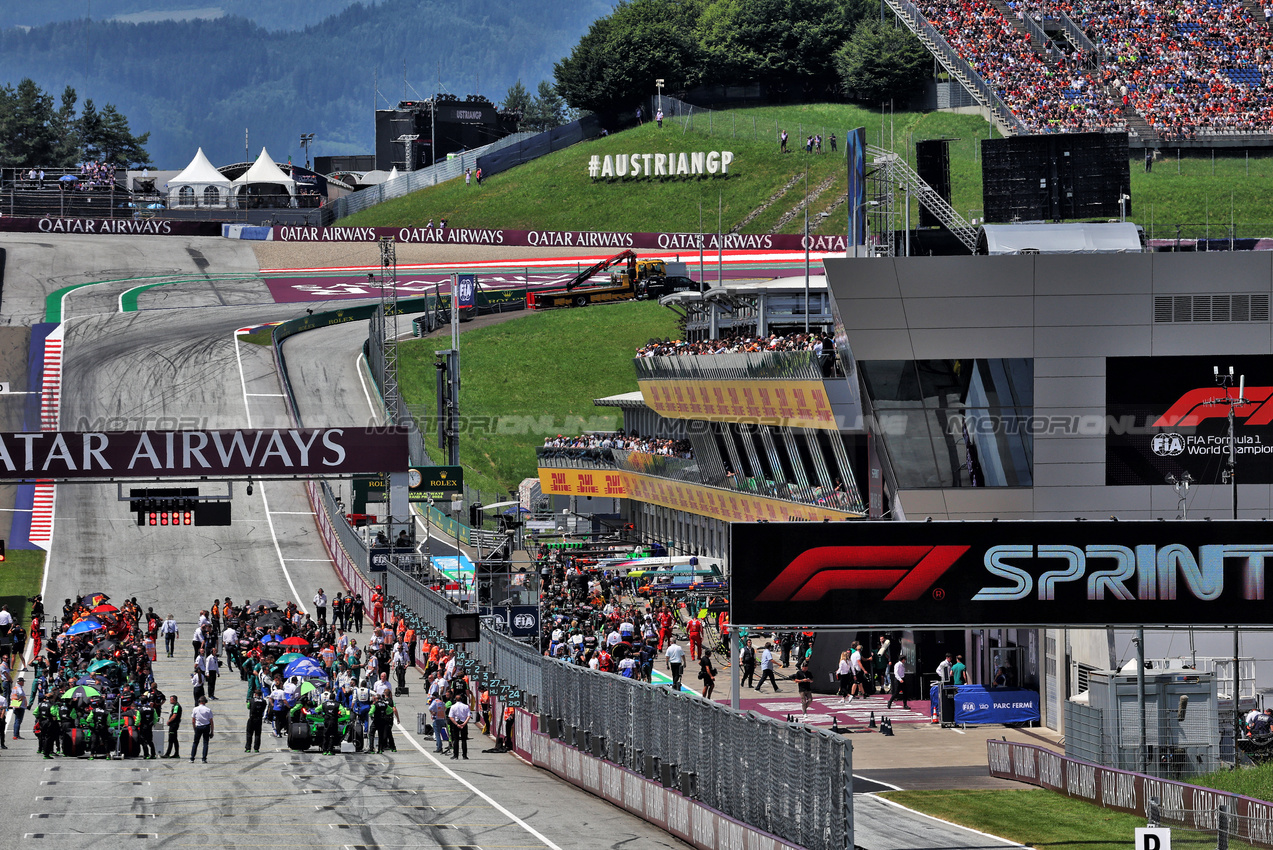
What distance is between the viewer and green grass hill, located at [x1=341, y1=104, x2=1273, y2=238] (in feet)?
308

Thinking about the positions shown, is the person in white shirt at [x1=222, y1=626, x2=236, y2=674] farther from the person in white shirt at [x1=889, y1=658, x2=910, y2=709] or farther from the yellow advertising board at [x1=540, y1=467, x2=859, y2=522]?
the person in white shirt at [x1=889, y1=658, x2=910, y2=709]

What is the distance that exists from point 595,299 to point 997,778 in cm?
6537

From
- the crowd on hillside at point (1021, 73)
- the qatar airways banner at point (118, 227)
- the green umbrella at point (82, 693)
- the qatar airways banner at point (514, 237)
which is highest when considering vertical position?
the crowd on hillside at point (1021, 73)

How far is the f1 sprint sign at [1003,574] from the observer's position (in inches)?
842

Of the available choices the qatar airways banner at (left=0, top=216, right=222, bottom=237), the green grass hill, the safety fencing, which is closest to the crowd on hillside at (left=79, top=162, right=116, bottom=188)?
the qatar airways banner at (left=0, top=216, right=222, bottom=237)

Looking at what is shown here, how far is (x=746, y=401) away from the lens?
48500 millimetres

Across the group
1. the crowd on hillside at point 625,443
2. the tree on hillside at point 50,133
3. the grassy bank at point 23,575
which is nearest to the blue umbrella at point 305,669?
the grassy bank at point 23,575

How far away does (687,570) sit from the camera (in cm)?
4853

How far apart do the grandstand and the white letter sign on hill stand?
16.4m

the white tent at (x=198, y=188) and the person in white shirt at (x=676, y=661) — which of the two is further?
the white tent at (x=198, y=188)

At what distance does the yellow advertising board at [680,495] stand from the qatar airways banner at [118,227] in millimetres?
47473

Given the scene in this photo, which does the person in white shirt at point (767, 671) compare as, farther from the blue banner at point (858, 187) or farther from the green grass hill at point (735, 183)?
the green grass hill at point (735, 183)

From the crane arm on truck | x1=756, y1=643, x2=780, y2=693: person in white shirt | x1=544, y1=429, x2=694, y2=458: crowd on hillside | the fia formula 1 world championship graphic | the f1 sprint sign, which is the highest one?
the crane arm on truck

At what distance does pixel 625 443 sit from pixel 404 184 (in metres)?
57.8
